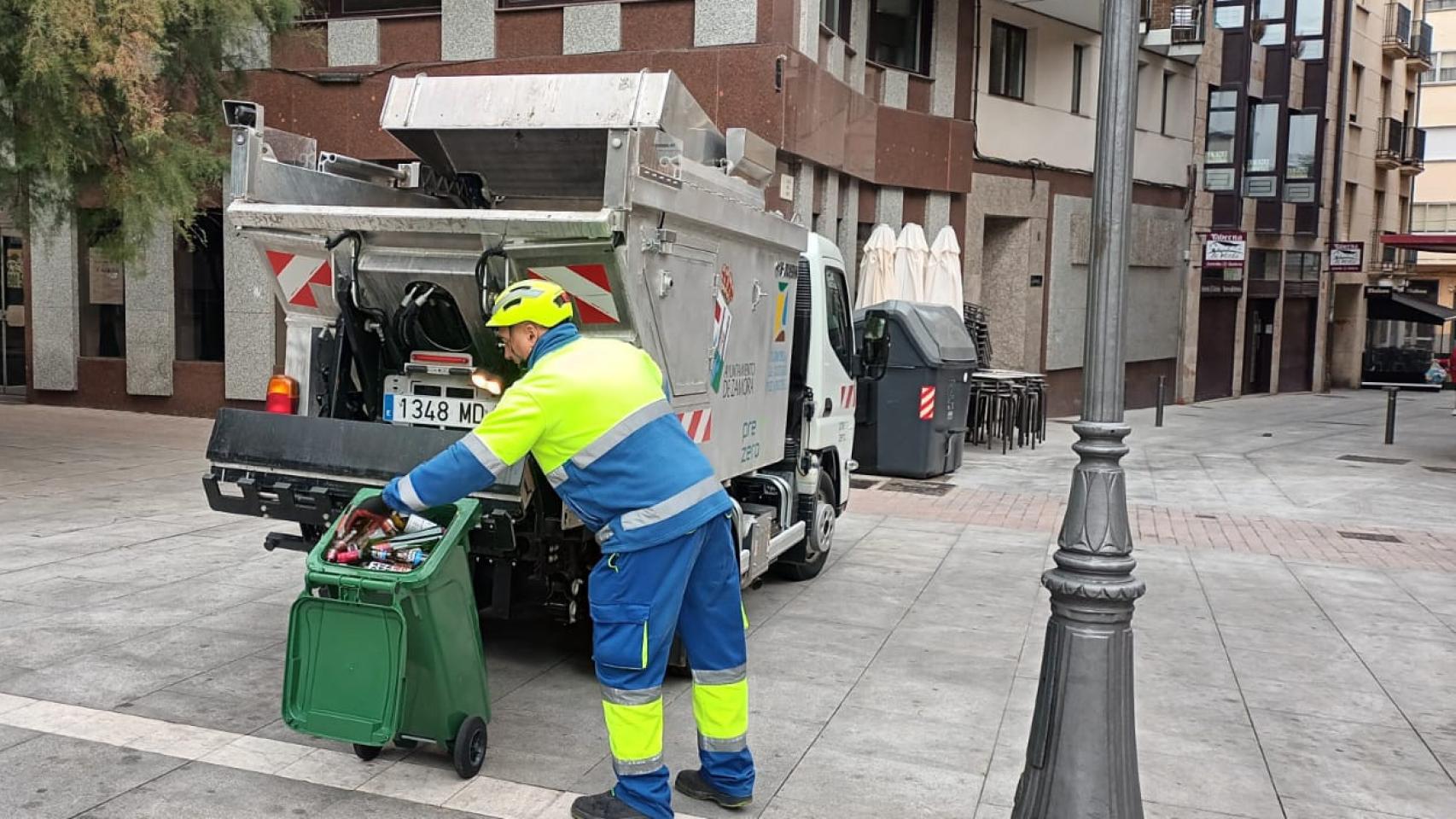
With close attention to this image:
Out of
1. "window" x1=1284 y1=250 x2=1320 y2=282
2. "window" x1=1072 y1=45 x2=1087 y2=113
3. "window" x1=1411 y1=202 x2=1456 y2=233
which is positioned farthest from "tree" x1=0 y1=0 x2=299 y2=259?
"window" x1=1411 y1=202 x2=1456 y2=233

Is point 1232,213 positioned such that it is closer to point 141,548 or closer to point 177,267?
point 177,267

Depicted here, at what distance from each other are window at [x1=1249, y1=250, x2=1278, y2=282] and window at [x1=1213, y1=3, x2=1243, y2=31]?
5681 millimetres

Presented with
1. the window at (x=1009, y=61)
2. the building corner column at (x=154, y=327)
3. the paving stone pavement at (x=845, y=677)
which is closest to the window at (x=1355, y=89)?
the window at (x=1009, y=61)

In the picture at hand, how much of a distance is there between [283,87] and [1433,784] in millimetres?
14401

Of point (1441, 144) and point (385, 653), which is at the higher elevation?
point (1441, 144)

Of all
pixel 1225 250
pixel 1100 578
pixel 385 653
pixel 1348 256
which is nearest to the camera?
pixel 1100 578

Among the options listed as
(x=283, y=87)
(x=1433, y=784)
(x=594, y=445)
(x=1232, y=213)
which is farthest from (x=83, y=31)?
(x=1232, y=213)

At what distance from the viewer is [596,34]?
46.3 ft

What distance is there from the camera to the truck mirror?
8508 millimetres

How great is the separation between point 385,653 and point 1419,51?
45.6 meters

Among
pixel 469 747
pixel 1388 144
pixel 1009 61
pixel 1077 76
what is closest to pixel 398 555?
pixel 469 747

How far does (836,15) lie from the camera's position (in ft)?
51.4

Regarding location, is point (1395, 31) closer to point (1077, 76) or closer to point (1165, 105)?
point (1165, 105)

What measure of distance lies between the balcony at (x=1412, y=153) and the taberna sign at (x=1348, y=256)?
9854 millimetres
